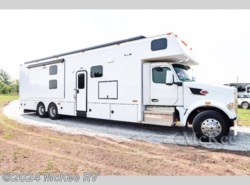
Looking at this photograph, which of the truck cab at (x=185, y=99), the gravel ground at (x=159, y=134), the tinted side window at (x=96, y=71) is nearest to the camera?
the gravel ground at (x=159, y=134)

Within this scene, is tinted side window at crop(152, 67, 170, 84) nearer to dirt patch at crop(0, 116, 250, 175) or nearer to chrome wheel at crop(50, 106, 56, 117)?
dirt patch at crop(0, 116, 250, 175)

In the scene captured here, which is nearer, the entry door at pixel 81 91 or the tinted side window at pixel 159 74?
the tinted side window at pixel 159 74

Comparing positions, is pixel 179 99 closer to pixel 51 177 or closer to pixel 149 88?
pixel 149 88

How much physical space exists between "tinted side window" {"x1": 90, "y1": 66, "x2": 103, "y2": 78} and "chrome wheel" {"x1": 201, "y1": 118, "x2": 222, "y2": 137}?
466 centimetres

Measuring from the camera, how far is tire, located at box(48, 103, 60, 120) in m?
12.1

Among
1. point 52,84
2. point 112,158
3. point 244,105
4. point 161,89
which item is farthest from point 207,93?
point 244,105

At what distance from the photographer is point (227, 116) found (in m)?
7.17

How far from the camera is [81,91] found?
10688 mm

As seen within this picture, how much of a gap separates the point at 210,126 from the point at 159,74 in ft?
8.15

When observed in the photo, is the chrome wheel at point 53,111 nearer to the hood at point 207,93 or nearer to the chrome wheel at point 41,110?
the chrome wheel at point 41,110

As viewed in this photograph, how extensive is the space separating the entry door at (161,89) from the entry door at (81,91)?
3351 mm

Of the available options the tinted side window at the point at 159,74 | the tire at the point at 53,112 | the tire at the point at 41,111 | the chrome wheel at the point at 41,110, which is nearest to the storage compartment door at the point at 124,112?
the tinted side window at the point at 159,74

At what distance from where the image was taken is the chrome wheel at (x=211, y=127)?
281 inches

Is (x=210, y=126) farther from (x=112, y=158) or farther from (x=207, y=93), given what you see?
(x=112, y=158)
